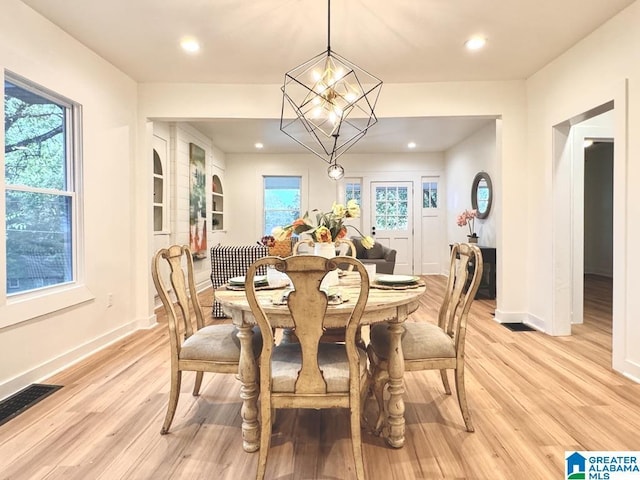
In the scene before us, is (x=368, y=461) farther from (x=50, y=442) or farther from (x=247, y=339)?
(x=50, y=442)

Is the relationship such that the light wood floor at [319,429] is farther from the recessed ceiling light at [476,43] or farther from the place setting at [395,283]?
the recessed ceiling light at [476,43]

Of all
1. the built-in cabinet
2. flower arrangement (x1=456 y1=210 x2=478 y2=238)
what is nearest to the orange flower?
flower arrangement (x1=456 y1=210 x2=478 y2=238)

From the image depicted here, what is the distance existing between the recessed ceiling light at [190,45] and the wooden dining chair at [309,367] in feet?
8.27

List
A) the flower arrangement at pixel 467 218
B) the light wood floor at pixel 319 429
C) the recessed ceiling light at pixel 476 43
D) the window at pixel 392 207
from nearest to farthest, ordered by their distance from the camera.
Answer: the light wood floor at pixel 319 429, the recessed ceiling light at pixel 476 43, the flower arrangement at pixel 467 218, the window at pixel 392 207

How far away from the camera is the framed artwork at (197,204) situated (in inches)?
231

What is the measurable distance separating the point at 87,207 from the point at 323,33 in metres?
2.40

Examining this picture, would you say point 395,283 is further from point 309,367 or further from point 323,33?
point 323,33

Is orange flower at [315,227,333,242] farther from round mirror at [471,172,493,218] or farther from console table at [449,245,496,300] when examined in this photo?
round mirror at [471,172,493,218]

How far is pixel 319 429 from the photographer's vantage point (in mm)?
2020

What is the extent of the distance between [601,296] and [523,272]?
2.55 metres

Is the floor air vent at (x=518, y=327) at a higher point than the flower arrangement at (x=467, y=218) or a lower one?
lower

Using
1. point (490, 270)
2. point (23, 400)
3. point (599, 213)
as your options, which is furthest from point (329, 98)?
Answer: point (599, 213)

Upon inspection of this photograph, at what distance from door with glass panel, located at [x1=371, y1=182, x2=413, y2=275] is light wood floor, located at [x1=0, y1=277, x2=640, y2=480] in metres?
5.25

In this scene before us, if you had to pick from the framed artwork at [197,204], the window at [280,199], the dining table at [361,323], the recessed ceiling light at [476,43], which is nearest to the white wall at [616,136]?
the recessed ceiling light at [476,43]
